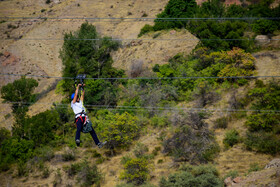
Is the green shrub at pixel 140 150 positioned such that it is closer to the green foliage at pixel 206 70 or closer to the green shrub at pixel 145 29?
the green foliage at pixel 206 70

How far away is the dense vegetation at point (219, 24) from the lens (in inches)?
1329

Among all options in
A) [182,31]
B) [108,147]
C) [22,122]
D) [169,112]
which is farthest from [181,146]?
[182,31]

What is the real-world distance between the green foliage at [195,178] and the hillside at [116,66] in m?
1.04

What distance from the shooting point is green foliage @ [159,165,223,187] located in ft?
62.2

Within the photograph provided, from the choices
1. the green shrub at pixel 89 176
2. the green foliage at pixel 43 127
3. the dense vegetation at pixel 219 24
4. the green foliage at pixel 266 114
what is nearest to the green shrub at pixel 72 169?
the green shrub at pixel 89 176

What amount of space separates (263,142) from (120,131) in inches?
478

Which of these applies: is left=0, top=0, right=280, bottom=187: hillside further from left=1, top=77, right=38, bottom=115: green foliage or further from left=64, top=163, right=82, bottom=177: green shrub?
left=1, top=77, right=38, bottom=115: green foliage

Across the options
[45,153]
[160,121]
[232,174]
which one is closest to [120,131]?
[160,121]

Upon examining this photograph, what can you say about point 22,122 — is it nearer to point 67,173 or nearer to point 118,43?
point 67,173

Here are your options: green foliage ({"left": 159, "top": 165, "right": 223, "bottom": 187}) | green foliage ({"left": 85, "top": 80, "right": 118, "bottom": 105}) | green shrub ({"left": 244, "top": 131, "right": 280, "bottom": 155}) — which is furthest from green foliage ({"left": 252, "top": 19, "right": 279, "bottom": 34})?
green foliage ({"left": 159, "top": 165, "right": 223, "bottom": 187})

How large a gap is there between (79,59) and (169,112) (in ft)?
51.8

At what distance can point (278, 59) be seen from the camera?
31891 mm

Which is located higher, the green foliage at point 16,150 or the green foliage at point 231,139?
the green foliage at point 231,139

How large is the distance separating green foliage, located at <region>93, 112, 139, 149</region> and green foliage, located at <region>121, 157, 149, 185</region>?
4918mm
